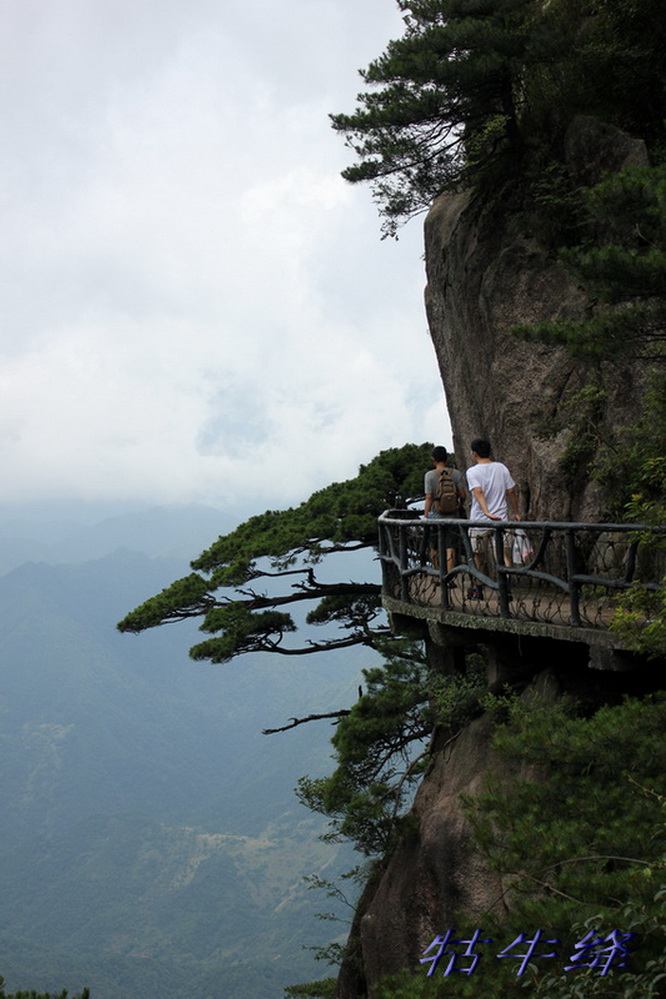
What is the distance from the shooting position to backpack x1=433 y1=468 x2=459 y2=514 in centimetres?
1070

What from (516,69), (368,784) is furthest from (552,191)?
(368,784)

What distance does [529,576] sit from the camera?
28.9 feet

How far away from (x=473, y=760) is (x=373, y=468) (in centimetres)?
810

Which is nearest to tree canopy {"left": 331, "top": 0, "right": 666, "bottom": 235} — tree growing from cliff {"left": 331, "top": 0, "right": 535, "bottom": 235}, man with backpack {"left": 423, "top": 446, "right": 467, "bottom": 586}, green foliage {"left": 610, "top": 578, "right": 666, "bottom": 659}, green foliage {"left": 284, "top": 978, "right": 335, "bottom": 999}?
tree growing from cliff {"left": 331, "top": 0, "right": 535, "bottom": 235}

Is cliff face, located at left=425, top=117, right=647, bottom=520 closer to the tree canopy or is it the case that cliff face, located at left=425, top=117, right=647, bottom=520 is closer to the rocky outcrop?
the tree canopy

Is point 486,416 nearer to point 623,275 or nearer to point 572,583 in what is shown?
point 572,583

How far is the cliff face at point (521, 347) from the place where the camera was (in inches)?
408

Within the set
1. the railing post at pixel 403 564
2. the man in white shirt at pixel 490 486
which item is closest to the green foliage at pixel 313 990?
the railing post at pixel 403 564

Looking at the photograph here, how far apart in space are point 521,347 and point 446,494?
217 centimetres

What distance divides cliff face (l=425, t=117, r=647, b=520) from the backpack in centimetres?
96

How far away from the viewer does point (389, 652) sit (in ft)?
47.1

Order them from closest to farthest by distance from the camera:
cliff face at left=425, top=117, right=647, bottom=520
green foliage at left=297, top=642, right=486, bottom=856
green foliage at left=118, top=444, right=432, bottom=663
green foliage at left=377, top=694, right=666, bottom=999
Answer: green foliage at left=377, top=694, right=666, bottom=999, cliff face at left=425, top=117, right=647, bottom=520, green foliage at left=297, top=642, right=486, bottom=856, green foliage at left=118, top=444, right=432, bottom=663

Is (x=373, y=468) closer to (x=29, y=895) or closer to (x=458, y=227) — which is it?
(x=458, y=227)

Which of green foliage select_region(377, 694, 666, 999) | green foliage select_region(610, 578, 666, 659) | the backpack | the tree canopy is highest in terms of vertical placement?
the tree canopy
